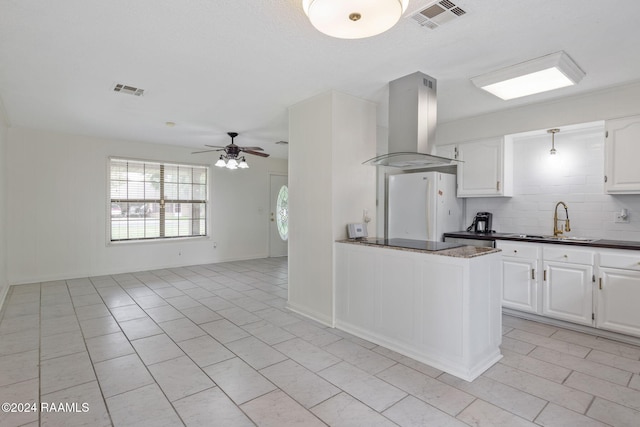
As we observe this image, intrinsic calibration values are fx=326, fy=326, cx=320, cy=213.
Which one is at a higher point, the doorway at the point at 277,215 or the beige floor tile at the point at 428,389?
the doorway at the point at 277,215

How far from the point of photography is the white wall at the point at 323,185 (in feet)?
11.3

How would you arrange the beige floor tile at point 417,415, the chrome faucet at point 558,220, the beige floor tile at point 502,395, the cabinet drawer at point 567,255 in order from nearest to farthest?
the beige floor tile at point 417,415 → the beige floor tile at point 502,395 → the cabinet drawer at point 567,255 → the chrome faucet at point 558,220

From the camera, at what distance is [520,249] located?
3662 millimetres

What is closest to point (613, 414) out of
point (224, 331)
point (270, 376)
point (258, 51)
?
point (270, 376)

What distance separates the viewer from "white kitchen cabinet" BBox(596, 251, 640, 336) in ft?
9.66

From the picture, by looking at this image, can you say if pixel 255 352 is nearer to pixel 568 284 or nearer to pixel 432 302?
pixel 432 302

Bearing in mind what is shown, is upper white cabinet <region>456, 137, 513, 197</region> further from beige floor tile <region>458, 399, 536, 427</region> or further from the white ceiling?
beige floor tile <region>458, 399, 536, 427</region>

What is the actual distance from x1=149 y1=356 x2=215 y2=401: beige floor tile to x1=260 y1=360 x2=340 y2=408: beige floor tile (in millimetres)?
446

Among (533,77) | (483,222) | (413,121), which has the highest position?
(533,77)

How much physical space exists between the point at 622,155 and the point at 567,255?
112 cm

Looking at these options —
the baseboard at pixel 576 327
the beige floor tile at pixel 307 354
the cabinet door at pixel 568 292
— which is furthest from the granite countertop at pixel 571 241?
the beige floor tile at pixel 307 354

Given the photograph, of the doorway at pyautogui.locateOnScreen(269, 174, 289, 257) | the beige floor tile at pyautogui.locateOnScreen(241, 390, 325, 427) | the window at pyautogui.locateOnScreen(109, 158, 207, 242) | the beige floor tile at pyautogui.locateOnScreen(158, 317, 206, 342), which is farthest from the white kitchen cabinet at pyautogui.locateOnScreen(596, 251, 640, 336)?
the window at pyautogui.locateOnScreen(109, 158, 207, 242)

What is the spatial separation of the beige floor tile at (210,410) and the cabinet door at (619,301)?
3347 millimetres

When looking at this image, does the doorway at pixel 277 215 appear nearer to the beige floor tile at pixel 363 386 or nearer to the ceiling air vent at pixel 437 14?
the beige floor tile at pixel 363 386
